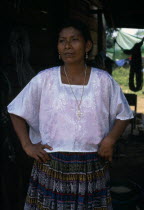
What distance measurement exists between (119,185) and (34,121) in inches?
65.8

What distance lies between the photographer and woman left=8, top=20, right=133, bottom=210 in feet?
A: 5.83

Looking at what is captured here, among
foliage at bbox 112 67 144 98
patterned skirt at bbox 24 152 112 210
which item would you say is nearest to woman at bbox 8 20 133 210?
patterned skirt at bbox 24 152 112 210

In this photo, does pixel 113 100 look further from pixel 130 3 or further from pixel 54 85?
pixel 130 3

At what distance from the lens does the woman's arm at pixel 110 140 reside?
6.00ft

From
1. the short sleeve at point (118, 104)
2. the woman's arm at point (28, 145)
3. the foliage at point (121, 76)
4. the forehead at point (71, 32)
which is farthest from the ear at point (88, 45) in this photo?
the foliage at point (121, 76)

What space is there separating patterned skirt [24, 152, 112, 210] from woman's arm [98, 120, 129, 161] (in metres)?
0.05

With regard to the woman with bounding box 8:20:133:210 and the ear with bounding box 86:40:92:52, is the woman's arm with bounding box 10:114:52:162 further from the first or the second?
the ear with bounding box 86:40:92:52

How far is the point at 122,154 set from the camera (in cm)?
623

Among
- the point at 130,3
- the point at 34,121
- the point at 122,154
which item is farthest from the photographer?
the point at 122,154

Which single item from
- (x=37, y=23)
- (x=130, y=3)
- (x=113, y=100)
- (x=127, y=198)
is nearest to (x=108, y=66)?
(x=130, y=3)

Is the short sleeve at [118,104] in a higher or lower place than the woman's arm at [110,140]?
higher

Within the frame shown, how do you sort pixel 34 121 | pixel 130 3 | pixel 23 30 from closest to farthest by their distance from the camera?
pixel 34 121
pixel 23 30
pixel 130 3

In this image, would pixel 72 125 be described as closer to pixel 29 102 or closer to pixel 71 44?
pixel 29 102

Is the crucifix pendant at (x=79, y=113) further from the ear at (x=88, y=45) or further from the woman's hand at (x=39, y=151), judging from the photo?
the ear at (x=88, y=45)
